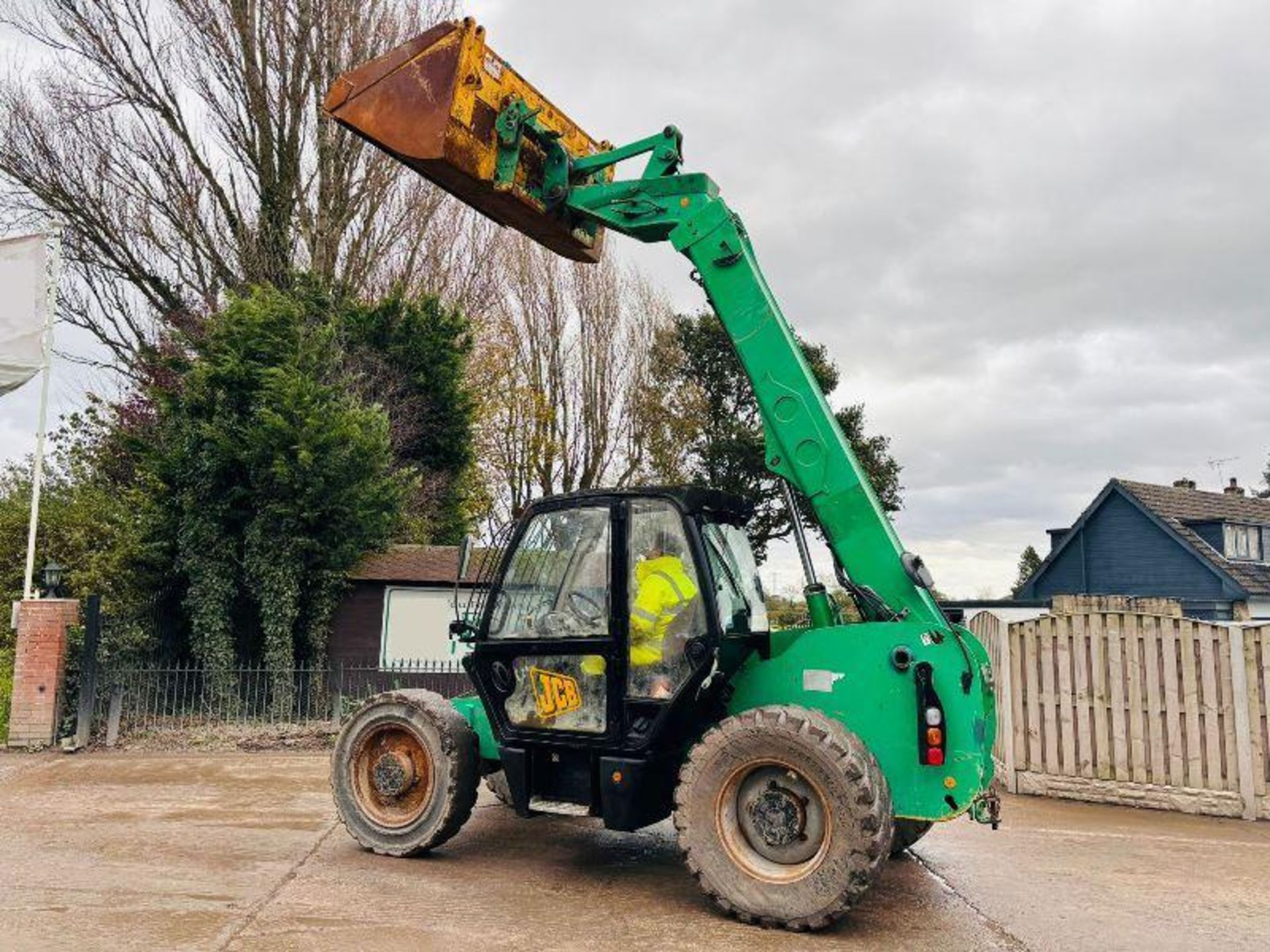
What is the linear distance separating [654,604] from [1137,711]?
16.8 feet

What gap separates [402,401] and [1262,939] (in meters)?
15.4

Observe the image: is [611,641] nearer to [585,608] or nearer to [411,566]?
[585,608]

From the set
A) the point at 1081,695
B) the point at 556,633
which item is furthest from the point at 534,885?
the point at 1081,695

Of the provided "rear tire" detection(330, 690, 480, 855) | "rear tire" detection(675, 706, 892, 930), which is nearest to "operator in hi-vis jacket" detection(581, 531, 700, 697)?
"rear tire" detection(675, 706, 892, 930)

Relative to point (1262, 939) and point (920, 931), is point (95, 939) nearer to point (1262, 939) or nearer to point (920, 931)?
point (920, 931)

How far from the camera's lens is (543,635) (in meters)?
5.33

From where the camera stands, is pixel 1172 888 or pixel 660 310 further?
pixel 660 310

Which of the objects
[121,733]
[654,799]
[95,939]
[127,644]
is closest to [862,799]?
[654,799]

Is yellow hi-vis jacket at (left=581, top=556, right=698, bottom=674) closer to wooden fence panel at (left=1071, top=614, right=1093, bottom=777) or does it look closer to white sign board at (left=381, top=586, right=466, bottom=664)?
wooden fence panel at (left=1071, top=614, right=1093, bottom=777)

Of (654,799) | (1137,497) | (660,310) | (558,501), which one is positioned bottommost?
(654,799)

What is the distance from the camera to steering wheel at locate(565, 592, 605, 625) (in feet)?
17.0

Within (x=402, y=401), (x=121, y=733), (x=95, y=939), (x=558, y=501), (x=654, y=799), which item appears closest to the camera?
(x=95, y=939)

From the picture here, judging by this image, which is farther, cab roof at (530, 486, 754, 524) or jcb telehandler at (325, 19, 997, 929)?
cab roof at (530, 486, 754, 524)

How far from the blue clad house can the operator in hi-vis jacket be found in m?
22.3
